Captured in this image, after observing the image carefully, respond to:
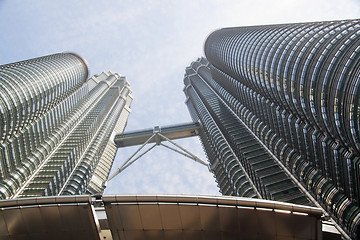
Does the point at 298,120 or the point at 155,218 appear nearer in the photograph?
the point at 155,218

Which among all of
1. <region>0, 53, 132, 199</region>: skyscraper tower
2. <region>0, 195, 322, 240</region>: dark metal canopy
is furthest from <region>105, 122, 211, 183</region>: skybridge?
<region>0, 195, 322, 240</region>: dark metal canopy

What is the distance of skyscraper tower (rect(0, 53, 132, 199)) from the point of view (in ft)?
237

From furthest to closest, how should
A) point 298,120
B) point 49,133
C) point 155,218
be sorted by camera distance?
point 49,133, point 298,120, point 155,218

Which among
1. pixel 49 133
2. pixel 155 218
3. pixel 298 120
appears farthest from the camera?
pixel 49 133

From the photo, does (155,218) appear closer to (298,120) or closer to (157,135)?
(298,120)

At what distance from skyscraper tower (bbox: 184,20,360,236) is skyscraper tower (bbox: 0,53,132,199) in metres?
53.8

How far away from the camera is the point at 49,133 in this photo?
100688 millimetres

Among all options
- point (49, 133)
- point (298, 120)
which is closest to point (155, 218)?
point (298, 120)

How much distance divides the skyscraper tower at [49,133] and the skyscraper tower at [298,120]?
53820 millimetres

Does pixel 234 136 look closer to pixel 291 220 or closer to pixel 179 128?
pixel 179 128

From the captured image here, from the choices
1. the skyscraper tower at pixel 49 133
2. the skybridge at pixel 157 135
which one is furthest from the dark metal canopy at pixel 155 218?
the skybridge at pixel 157 135

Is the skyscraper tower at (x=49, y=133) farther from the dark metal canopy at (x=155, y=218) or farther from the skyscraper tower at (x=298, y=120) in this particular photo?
the dark metal canopy at (x=155, y=218)

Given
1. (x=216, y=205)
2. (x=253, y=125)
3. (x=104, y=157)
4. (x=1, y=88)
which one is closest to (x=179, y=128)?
(x=104, y=157)

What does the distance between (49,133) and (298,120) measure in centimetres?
8332
